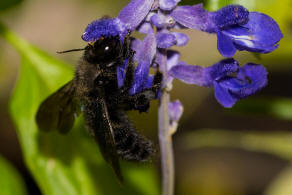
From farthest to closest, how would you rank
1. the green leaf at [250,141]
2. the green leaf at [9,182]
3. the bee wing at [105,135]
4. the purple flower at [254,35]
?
the green leaf at [250,141], the green leaf at [9,182], the purple flower at [254,35], the bee wing at [105,135]

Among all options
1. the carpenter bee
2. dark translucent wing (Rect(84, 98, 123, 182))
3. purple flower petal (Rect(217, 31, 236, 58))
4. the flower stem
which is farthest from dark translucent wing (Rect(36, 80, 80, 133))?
purple flower petal (Rect(217, 31, 236, 58))

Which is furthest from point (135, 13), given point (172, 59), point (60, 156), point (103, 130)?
point (60, 156)

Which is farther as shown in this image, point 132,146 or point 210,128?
point 210,128

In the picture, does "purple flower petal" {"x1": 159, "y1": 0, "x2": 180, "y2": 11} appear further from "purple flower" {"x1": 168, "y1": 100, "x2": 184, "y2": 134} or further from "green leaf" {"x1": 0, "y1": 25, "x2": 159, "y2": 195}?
"green leaf" {"x1": 0, "y1": 25, "x2": 159, "y2": 195}

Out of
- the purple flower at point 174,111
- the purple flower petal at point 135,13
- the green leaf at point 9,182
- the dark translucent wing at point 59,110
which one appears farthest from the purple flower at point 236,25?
the green leaf at point 9,182

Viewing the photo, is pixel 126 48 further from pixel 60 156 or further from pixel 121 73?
pixel 60 156

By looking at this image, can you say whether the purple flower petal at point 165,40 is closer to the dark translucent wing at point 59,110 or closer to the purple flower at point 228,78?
the purple flower at point 228,78
